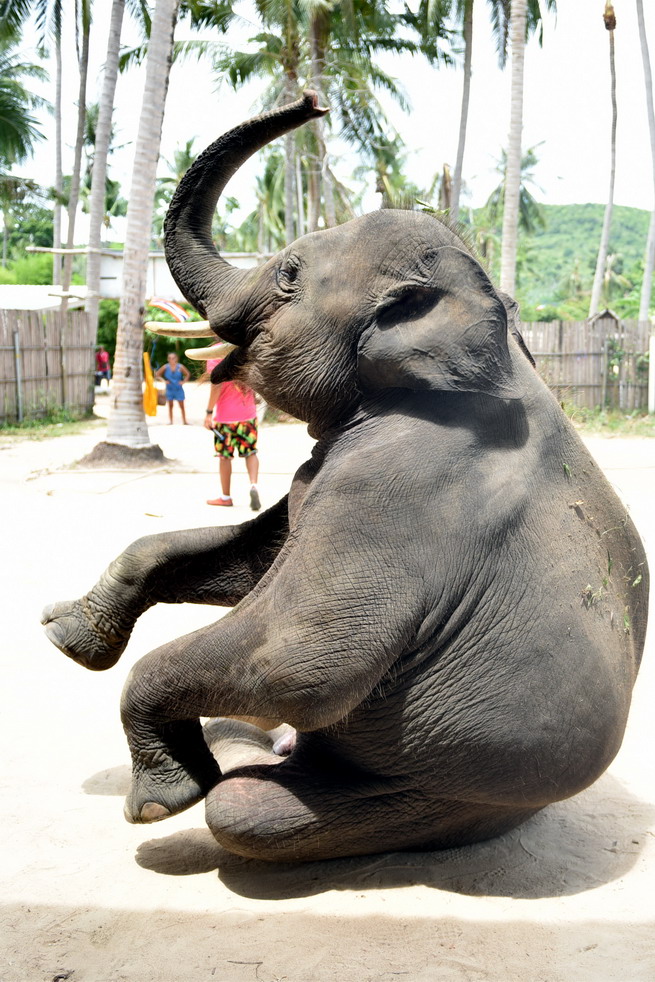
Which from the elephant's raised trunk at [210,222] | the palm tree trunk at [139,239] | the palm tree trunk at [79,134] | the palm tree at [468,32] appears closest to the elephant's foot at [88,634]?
the elephant's raised trunk at [210,222]

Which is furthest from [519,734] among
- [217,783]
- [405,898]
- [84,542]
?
[84,542]

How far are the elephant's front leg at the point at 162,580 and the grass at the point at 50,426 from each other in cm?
1497

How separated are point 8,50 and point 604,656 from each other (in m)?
35.6

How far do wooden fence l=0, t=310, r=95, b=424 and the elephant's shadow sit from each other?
1771 centimetres

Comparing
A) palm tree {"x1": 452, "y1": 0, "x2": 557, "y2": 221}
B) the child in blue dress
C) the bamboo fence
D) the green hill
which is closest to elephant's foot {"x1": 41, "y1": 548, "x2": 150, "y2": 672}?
the child in blue dress

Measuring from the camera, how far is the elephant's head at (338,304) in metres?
2.44

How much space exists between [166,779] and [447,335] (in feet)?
4.60

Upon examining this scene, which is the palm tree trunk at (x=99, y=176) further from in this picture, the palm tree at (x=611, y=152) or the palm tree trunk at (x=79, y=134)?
the palm tree at (x=611, y=152)

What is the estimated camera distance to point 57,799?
10.5 feet

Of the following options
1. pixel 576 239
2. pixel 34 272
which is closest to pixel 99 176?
pixel 34 272

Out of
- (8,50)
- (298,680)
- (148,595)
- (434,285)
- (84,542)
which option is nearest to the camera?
(298,680)

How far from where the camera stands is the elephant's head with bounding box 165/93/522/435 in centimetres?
244

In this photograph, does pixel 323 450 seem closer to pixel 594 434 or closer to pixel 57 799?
pixel 57 799

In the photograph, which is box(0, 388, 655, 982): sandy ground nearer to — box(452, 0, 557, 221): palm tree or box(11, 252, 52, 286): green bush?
box(452, 0, 557, 221): palm tree
